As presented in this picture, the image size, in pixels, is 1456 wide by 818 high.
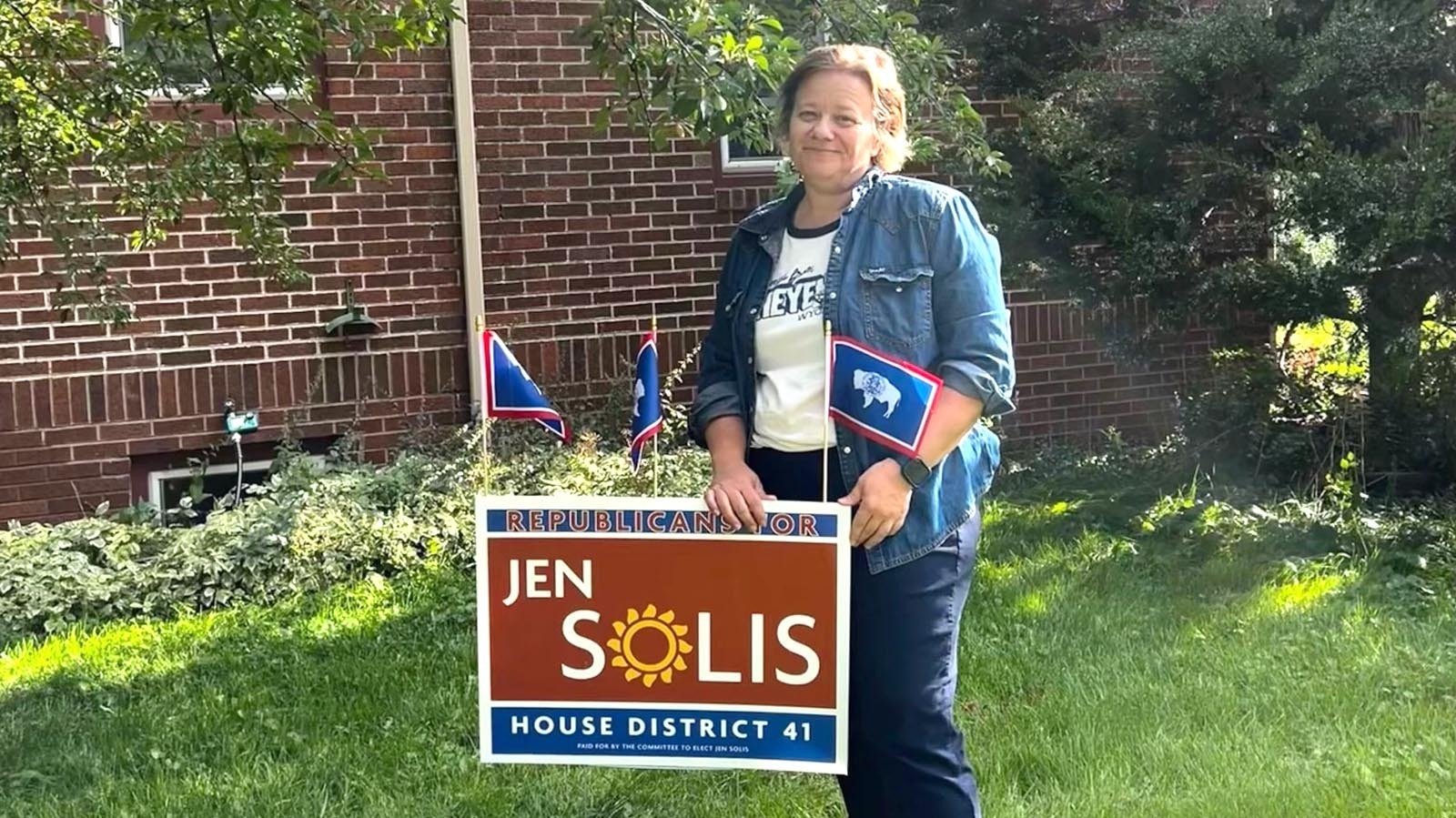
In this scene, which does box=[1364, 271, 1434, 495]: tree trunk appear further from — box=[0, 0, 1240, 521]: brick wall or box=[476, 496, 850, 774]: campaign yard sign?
box=[476, 496, 850, 774]: campaign yard sign

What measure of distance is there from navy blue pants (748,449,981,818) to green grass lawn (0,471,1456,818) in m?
0.95

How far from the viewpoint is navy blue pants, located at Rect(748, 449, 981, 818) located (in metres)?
Result: 2.55

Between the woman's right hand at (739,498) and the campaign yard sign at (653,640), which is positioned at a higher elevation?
the woman's right hand at (739,498)


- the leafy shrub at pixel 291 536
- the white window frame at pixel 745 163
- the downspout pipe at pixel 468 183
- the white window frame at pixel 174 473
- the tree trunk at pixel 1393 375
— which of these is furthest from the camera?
the white window frame at pixel 745 163

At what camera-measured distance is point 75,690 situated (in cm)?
438

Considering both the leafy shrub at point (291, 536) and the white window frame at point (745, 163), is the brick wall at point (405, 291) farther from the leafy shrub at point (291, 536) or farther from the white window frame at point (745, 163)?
the leafy shrub at point (291, 536)

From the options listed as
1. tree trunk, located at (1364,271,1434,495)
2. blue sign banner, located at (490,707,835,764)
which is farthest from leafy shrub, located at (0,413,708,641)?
tree trunk, located at (1364,271,1434,495)

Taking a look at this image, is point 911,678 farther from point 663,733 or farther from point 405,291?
point 405,291

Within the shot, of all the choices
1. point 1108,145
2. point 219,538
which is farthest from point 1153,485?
point 219,538

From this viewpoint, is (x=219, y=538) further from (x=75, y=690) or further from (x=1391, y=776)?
(x=1391, y=776)

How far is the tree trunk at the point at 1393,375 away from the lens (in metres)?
6.09

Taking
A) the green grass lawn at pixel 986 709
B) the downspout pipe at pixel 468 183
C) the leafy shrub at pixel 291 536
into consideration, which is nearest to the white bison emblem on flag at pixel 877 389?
the green grass lawn at pixel 986 709

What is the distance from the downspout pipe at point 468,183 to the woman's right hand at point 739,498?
4366mm

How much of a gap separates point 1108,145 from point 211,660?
4.48 m
